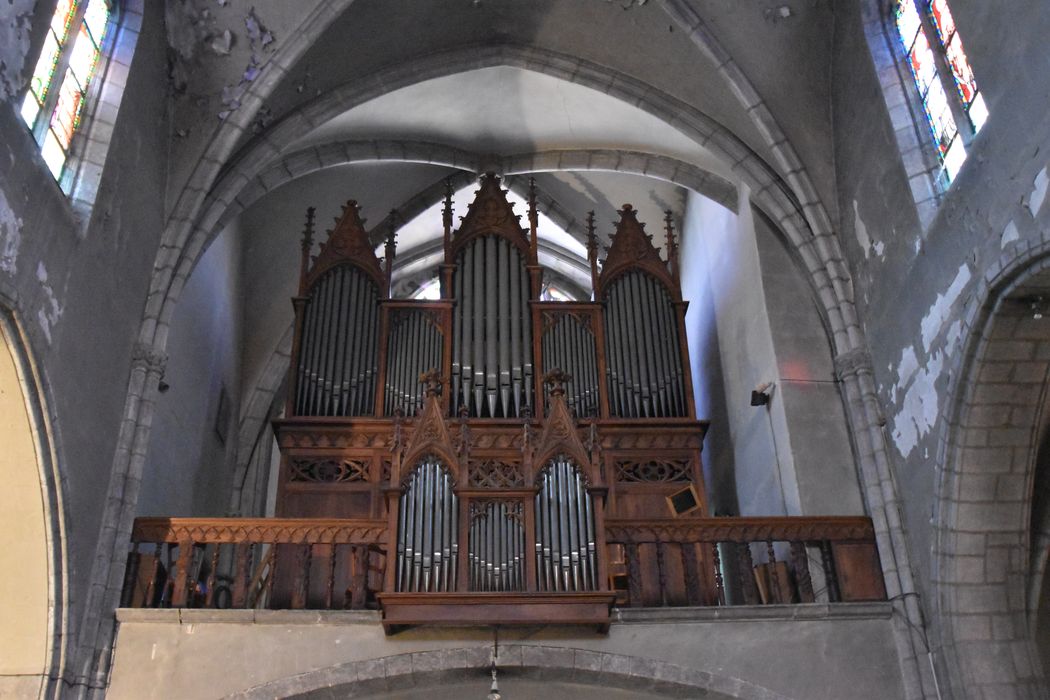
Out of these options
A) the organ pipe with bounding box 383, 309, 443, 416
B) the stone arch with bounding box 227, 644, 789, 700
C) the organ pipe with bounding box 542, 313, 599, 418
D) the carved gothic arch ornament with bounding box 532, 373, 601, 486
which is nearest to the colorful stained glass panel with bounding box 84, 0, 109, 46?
the organ pipe with bounding box 383, 309, 443, 416

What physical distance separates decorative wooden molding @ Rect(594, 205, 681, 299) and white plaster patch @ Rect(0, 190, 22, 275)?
20.9 ft

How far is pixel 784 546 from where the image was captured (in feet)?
33.1

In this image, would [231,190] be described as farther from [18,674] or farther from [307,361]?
[18,674]

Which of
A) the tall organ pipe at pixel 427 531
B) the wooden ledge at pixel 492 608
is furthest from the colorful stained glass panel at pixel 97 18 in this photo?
the wooden ledge at pixel 492 608

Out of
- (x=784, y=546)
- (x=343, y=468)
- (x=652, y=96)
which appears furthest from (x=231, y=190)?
(x=784, y=546)

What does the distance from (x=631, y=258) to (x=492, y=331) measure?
186 cm

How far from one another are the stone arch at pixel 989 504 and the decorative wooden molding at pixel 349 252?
20.0ft

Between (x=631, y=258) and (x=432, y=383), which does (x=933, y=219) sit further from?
(x=631, y=258)

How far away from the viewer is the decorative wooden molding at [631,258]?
40.5 ft

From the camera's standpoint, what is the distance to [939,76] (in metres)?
8.91

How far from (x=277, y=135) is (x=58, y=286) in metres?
3.60

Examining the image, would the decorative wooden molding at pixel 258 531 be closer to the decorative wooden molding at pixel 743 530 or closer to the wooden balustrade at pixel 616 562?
the wooden balustrade at pixel 616 562

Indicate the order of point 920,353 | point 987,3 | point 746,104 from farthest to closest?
point 746,104 < point 920,353 < point 987,3

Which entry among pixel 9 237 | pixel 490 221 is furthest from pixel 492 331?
pixel 9 237
